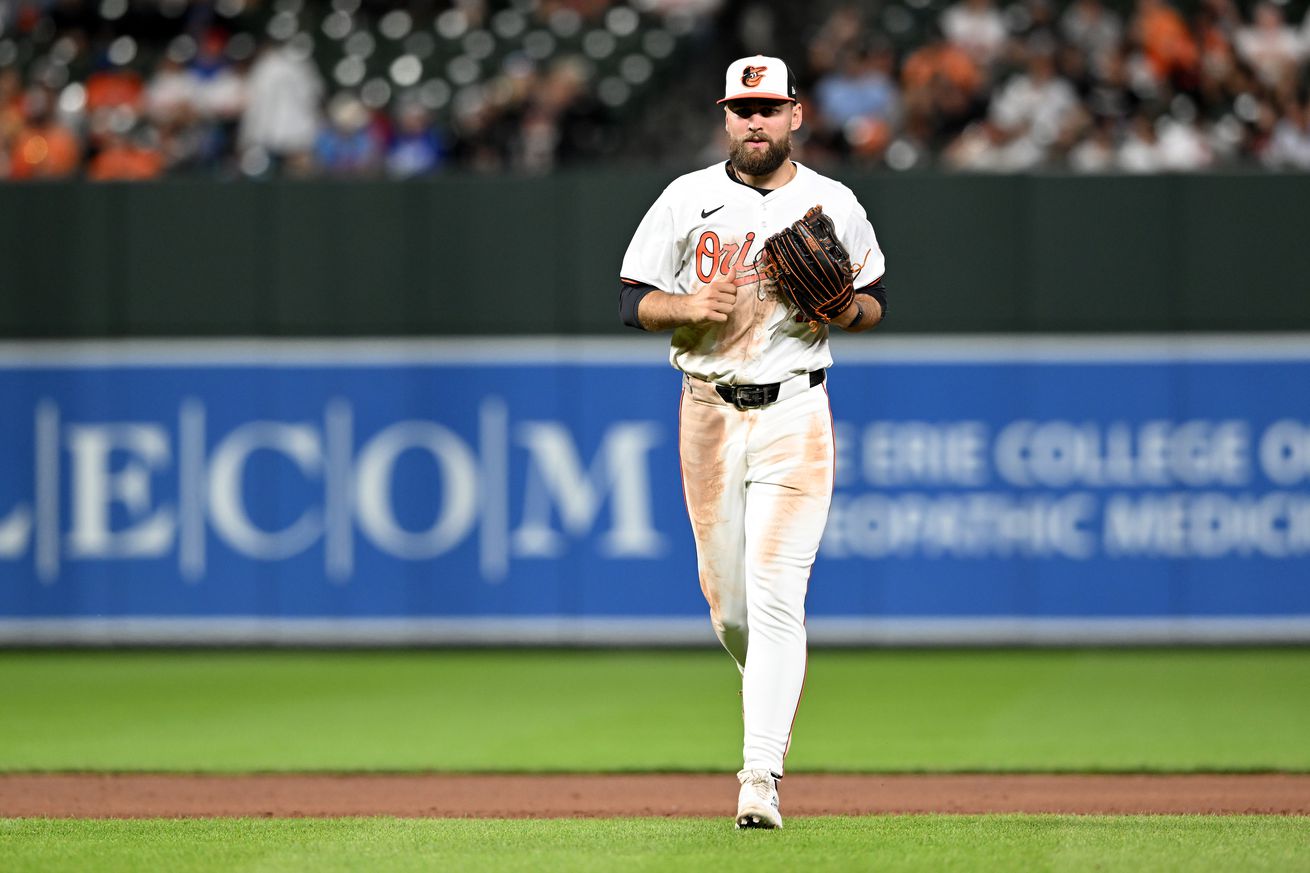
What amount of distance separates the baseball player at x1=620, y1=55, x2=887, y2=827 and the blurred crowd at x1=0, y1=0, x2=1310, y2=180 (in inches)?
252

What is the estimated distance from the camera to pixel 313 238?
478 inches

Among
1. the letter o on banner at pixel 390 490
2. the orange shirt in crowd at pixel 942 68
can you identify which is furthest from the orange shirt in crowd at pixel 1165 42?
the letter o on banner at pixel 390 490

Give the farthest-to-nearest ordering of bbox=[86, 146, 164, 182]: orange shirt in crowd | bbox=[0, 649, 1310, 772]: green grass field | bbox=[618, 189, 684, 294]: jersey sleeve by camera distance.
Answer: bbox=[86, 146, 164, 182]: orange shirt in crowd
bbox=[0, 649, 1310, 772]: green grass field
bbox=[618, 189, 684, 294]: jersey sleeve

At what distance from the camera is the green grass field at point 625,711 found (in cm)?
800

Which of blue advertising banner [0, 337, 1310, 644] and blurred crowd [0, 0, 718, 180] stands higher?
blurred crowd [0, 0, 718, 180]

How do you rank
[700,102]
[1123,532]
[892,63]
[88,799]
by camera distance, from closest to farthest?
1. [88,799]
2. [1123,532]
3. [892,63]
4. [700,102]

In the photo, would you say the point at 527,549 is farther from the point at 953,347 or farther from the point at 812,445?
the point at 812,445

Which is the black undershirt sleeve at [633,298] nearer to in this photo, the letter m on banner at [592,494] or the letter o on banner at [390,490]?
→ the letter m on banner at [592,494]

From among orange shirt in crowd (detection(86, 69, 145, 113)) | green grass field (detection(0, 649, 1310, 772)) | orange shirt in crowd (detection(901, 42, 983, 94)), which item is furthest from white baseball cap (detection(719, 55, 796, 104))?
orange shirt in crowd (detection(86, 69, 145, 113))

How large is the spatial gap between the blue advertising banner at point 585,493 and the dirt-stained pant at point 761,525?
598 cm

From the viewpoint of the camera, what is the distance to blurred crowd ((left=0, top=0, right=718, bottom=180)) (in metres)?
13.1

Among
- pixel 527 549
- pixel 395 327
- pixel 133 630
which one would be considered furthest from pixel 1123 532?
pixel 133 630

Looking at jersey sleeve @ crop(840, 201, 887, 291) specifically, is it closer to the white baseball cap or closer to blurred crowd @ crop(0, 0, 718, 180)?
the white baseball cap

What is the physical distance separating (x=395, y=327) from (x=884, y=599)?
344cm
